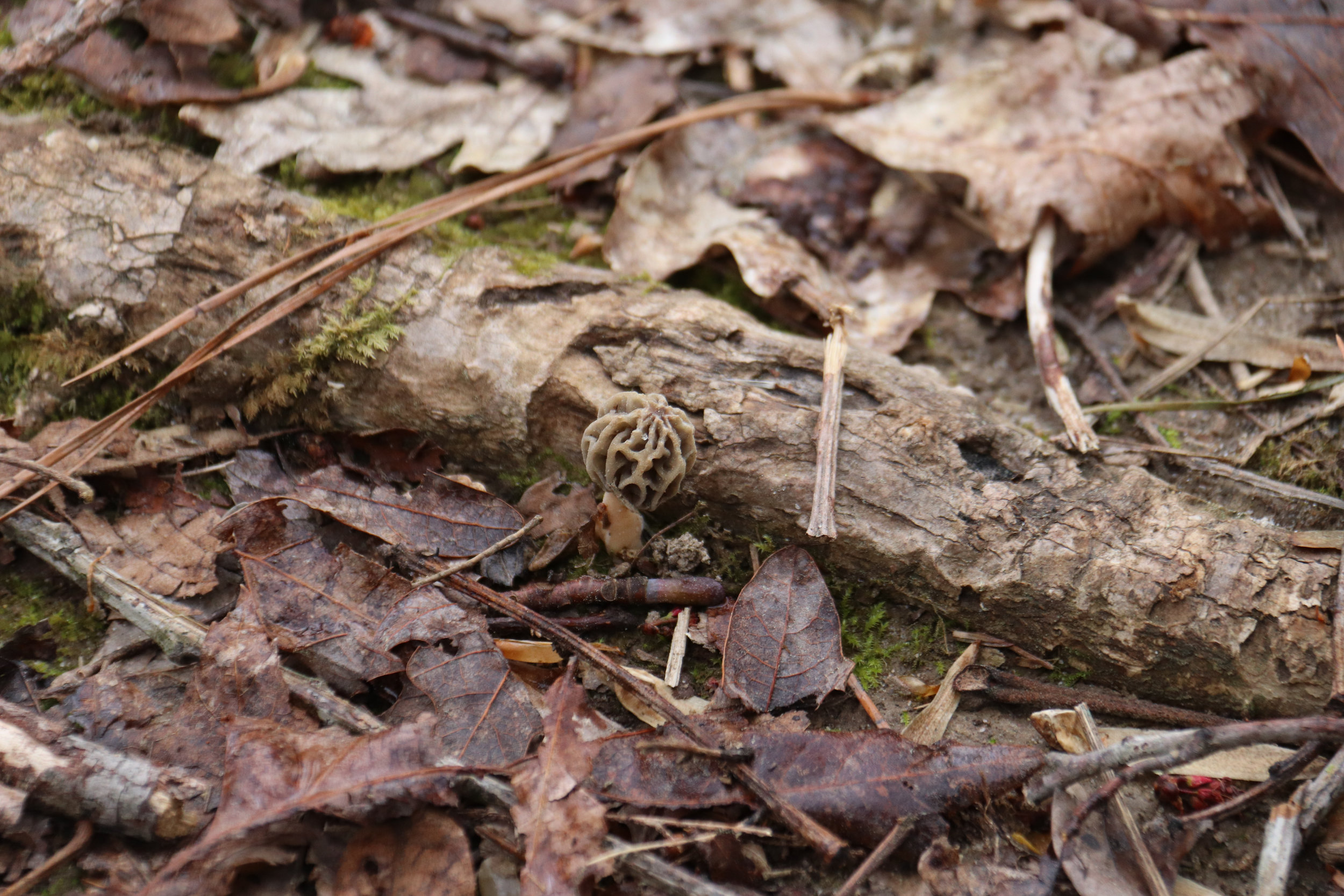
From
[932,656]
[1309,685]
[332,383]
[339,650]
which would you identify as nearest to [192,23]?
[332,383]

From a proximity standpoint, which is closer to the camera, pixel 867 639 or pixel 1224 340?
pixel 867 639

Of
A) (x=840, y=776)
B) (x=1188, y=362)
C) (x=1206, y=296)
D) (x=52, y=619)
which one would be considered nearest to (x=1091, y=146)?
(x=1206, y=296)

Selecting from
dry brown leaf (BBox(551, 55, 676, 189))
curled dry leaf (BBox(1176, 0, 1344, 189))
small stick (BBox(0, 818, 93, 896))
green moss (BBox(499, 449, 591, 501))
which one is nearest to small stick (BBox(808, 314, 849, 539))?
green moss (BBox(499, 449, 591, 501))

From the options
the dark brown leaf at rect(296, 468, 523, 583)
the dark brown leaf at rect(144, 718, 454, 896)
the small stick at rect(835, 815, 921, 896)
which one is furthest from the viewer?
the dark brown leaf at rect(296, 468, 523, 583)

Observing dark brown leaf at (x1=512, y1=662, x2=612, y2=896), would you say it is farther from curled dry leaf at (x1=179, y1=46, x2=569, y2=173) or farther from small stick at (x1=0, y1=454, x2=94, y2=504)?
curled dry leaf at (x1=179, y1=46, x2=569, y2=173)

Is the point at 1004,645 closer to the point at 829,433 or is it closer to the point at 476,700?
the point at 829,433
